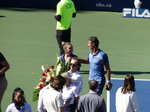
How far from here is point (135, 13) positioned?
68.1ft

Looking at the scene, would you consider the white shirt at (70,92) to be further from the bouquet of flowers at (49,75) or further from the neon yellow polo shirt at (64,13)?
the neon yellow polo shirt at (64,13)

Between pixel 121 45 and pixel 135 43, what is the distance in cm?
66

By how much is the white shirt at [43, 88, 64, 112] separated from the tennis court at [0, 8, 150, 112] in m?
2.88

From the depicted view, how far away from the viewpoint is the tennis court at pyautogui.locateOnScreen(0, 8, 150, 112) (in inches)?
502

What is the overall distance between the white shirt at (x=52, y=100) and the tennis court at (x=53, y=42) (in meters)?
2.88

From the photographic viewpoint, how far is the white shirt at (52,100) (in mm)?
7414

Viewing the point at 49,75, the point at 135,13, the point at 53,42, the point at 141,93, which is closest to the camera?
the point at 49,75

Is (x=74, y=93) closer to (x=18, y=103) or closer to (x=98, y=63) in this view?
(x=18, y=103)

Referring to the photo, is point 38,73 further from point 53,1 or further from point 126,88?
point 53,1

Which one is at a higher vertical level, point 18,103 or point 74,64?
point 74,64

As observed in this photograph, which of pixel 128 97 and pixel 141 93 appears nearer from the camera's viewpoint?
pixel 128 97

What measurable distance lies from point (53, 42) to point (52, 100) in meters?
8.86

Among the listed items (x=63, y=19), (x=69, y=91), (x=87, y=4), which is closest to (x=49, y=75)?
(x=69, y=91)

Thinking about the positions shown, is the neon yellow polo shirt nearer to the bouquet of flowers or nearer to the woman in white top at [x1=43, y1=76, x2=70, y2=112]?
the bouquet of flowers
